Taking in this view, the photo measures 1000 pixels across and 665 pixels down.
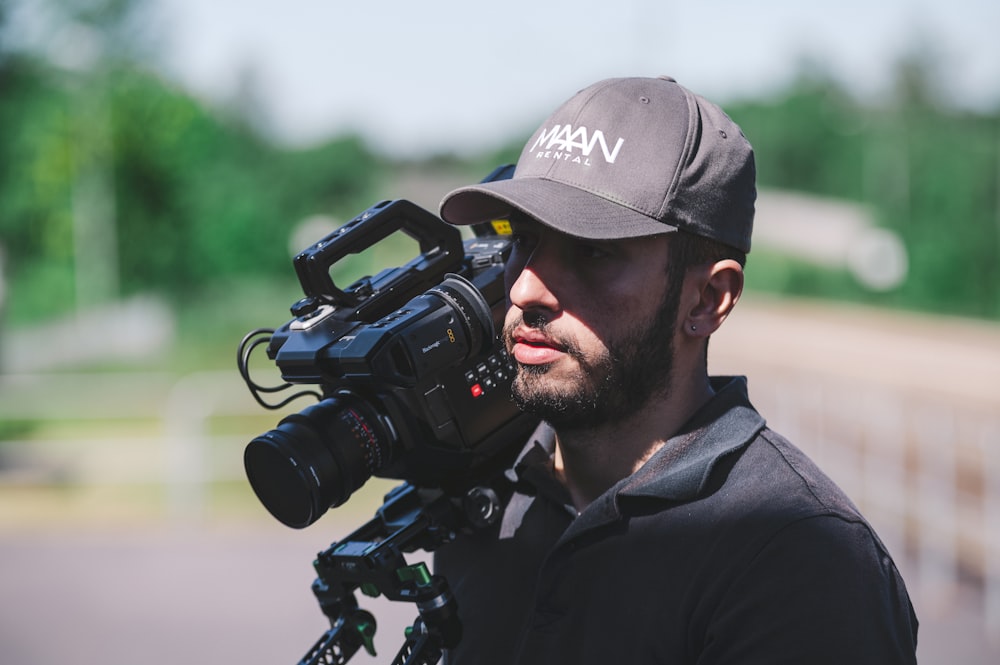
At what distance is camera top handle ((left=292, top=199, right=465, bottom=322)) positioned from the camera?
1.90 metres

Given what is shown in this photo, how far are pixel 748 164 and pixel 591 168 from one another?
0.26m

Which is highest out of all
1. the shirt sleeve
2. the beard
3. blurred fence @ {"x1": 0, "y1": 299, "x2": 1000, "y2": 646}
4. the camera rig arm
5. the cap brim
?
the cap brim

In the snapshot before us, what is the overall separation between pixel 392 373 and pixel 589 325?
32cm

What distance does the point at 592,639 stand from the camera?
1.60 metres

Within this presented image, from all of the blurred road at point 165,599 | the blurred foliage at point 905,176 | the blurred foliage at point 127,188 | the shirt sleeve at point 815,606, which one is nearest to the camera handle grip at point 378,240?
the shirt sleeve at point 815,606

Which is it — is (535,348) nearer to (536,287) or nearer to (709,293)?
(536,287)

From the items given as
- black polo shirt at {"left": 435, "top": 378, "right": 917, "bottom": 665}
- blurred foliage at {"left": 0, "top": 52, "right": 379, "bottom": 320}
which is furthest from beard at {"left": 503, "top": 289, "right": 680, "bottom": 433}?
blurred foliage at {"left": 0, "top": 52, "right": 379, "bottom": 320}

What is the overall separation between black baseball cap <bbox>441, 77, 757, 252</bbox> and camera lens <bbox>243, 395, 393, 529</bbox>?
43cm

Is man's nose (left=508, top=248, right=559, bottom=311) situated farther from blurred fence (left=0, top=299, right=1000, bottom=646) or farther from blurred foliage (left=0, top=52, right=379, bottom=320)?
blurred foliage (left=0, top=52, right=379, bottom=320)

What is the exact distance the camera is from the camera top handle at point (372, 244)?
190cm

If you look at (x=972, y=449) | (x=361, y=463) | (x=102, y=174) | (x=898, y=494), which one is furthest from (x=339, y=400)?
(x=102, y=174)

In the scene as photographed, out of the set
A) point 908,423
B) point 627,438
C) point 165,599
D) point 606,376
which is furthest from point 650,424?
point 908,423

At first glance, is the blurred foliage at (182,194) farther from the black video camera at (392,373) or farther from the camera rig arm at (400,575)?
the camera rig arm at (400,575)

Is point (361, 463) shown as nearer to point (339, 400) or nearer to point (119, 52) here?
point (339, 400)
